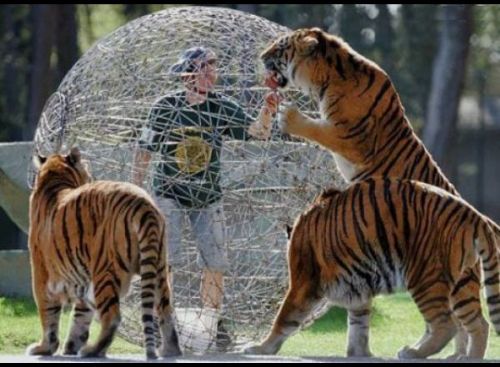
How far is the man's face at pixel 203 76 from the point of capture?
30.1ft

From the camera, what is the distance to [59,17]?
21.0 metres

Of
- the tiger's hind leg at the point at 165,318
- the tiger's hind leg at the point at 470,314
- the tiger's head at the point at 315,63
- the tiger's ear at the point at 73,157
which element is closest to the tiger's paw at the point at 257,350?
the tiger's hind leg at the point at 165,318

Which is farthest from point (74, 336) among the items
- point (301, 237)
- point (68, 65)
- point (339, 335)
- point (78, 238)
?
point (68, 65)

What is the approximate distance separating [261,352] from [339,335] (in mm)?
2831

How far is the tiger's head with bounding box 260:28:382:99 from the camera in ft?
30.0

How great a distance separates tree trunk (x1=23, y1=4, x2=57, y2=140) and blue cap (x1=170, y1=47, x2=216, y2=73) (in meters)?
10.3

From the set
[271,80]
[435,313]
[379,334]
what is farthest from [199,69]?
[379,334]

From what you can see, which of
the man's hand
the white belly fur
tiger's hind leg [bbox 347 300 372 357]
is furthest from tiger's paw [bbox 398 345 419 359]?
the man's hand

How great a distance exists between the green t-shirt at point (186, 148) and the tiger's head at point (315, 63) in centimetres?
44

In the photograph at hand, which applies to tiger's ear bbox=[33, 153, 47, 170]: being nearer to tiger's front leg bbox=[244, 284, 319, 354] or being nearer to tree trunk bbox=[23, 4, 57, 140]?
tiger's front leg bbox=[244, 284, 319, 354]

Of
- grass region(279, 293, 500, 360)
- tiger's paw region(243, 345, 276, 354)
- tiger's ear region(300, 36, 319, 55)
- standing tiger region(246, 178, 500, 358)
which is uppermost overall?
tiger's ear region(300, 36, 319, 55)

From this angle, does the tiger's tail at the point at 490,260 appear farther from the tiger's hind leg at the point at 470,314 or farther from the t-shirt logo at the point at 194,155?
the t-shirt logo at the point at 194,155

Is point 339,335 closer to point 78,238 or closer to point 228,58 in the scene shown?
point 228,58

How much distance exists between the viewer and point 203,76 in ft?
30.1
